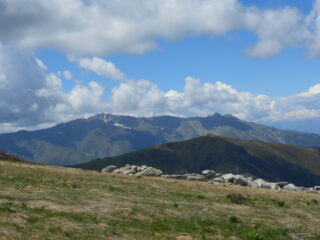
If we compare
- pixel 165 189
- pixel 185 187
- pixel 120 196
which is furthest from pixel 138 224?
pixel 185 187

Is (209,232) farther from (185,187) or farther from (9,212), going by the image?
(185,187)

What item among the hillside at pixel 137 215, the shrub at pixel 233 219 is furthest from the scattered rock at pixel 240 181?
the shrub at pixel 233 219

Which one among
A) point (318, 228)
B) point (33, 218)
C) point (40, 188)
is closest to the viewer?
point (33, 218)

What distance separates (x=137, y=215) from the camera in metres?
31.9

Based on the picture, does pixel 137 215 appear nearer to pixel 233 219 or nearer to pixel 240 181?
pixel 233 219

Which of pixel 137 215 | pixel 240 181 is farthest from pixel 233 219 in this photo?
pixel 240 181

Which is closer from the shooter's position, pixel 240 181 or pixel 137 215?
pixel 137 215

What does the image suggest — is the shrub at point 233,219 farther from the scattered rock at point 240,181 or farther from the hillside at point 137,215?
the scattered rock at point 240,181

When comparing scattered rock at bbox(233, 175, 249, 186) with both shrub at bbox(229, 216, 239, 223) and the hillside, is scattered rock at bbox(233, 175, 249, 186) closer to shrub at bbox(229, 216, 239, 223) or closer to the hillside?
the hillside

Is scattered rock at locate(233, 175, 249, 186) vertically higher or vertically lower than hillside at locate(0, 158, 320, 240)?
higher

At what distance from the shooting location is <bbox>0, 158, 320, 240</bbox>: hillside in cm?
2489

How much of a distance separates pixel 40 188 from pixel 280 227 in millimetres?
22707

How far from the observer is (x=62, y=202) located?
32.8 m

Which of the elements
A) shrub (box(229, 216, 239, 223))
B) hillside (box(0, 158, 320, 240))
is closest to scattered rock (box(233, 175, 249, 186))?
hillside (box(0, 158, 320, 240))
